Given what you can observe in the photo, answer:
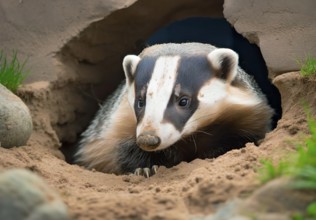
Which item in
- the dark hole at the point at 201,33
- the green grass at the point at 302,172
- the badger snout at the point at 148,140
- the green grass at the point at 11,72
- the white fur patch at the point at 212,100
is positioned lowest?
the dark hole at the point at 201,33

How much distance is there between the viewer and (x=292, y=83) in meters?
3.54

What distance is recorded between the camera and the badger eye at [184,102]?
3270mm

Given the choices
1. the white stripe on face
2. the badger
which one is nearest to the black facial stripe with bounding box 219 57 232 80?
the badger

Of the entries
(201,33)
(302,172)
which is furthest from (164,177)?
(201,33)

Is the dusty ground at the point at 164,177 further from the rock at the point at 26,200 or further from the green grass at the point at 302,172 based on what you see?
the rock at the point at 26,200

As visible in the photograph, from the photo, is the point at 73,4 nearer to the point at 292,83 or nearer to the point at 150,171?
the point at 150,171

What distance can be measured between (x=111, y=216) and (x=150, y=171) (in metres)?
1.38

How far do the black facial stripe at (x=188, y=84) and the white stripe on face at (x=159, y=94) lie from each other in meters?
0.03

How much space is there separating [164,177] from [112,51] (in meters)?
1.76

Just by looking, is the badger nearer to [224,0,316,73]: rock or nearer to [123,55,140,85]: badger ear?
[123,55,140,85]: badger ear

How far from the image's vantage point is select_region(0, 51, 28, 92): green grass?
373cm

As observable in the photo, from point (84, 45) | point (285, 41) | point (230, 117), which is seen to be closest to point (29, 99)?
point (84, 45)

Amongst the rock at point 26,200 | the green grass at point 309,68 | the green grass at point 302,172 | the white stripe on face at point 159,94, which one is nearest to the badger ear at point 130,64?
the white stripe on face at point 159,94

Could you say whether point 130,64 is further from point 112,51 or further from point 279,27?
point 112,51
